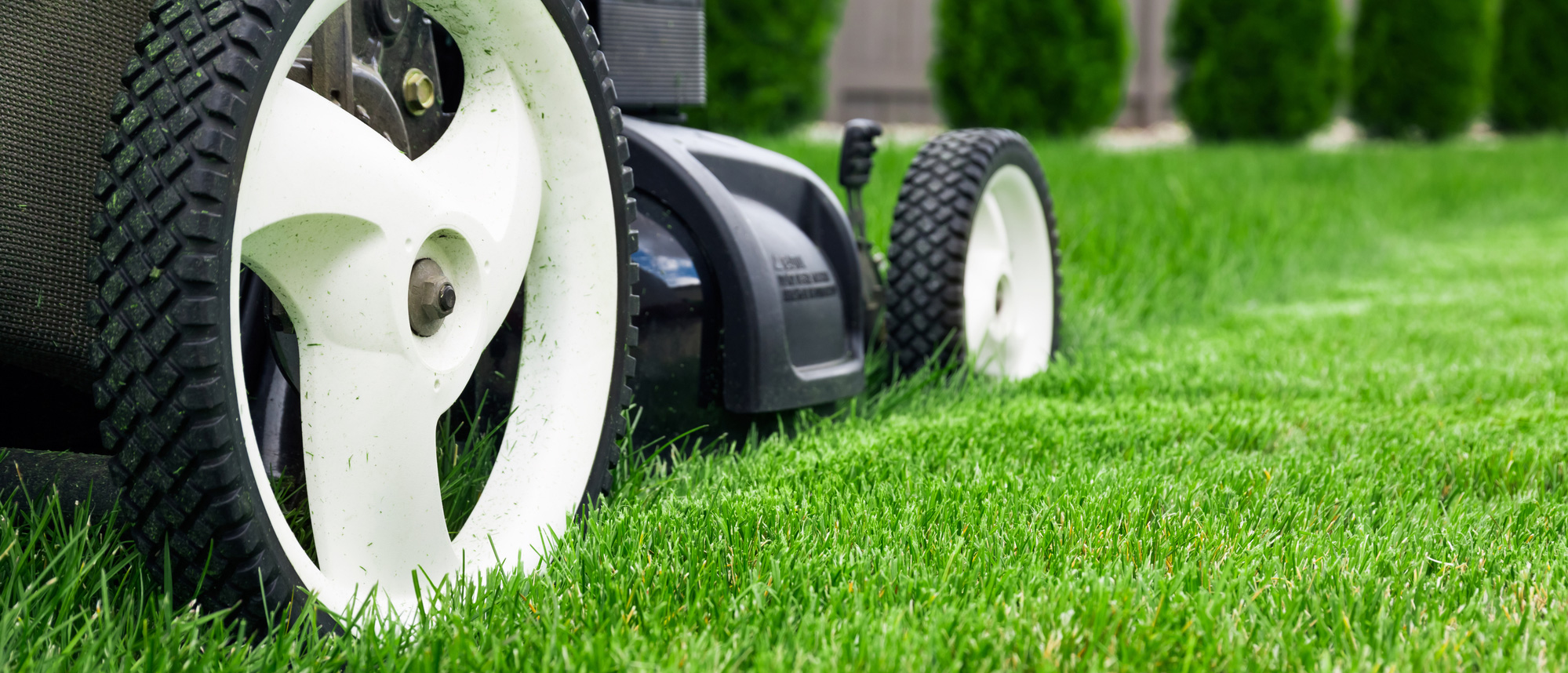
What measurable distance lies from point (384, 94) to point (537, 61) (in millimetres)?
156

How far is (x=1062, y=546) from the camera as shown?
142 cm

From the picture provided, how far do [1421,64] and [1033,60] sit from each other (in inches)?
207

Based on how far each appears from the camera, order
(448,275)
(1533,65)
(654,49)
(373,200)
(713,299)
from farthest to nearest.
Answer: (1533,65), (654,49), (713,299), (448,275), (373,200)

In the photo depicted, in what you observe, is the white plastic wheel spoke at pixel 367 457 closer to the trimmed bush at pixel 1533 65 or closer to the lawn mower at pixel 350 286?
the lawn mower at pixel 350 286

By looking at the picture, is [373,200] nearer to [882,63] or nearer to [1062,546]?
[1062,546]

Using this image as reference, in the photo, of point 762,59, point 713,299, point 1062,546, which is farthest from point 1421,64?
Result: point 1062,546

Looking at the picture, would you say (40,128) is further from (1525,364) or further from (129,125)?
(1525,364)

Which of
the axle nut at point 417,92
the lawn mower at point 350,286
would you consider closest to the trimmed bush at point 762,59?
the lawn mower at point 350,286

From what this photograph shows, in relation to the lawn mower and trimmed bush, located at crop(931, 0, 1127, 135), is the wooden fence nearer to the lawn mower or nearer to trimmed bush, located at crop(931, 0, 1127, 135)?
trimmed bush, located at crop(931, 0, 1127, 135)

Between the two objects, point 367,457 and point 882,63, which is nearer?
point 367,457

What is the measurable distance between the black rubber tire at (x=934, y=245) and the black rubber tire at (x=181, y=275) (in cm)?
144

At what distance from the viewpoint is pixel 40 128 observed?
3.63ft

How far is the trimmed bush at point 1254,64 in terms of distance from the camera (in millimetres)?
10531

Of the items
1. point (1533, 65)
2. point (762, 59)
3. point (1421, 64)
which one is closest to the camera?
point (762, 59)
